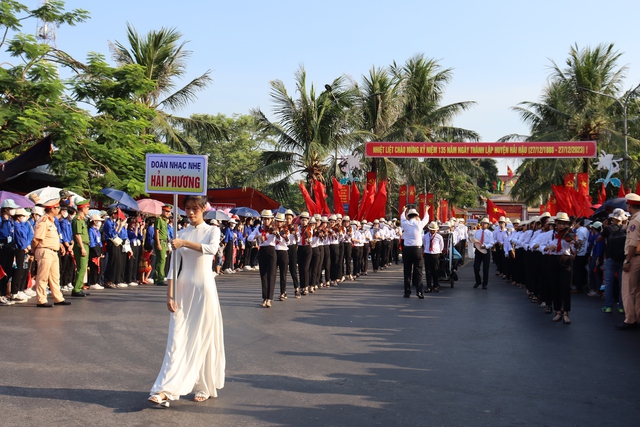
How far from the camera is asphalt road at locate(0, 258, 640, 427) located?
611 centimetres

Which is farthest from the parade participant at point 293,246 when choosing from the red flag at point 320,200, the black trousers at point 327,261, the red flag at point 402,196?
the red flag at point 402,196

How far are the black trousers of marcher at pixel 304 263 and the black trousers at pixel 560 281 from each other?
6.28 metres

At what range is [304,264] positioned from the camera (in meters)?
17.2

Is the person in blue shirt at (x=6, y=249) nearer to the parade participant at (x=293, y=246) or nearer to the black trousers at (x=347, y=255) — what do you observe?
the parade participant at (x=293, y=246)

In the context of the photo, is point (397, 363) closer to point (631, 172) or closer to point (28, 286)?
point (28, 286)

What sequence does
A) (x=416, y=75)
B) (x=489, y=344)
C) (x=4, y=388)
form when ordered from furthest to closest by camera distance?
(x=416, y=75) → (x=489, y=344) → (x=4, y=388)

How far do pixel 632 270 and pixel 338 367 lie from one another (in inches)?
229

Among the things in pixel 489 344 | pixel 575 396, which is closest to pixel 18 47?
pixel 489 344

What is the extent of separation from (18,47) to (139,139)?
5.26m

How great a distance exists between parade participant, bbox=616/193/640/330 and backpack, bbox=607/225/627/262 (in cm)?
111

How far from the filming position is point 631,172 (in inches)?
1405

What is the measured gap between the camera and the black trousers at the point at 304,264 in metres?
17.2

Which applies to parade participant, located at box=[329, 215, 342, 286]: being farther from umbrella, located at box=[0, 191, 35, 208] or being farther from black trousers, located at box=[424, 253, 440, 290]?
umbrella, located at box=[0, 191, 35, 208]

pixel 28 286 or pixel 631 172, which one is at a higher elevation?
pixel 631 172
